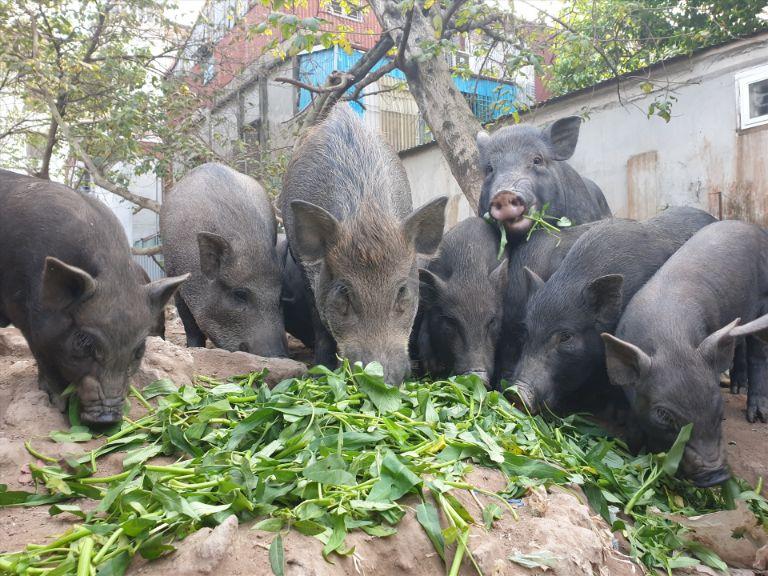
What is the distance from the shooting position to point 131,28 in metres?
11.5

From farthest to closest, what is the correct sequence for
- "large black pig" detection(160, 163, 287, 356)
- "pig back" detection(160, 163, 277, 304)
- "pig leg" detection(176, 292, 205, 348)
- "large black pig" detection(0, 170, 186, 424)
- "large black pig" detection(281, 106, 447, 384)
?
1. "pig leg" detection(176, 292, 205, 348)
2. "pig back" detection(160, 163, 277, 304)
3. "large black pig" detection(160, 163, 287, 356)
4. "large black pig" detection(281, 106, 447, 384)
5. "large black pig" detection(0, 170, 186, 424)

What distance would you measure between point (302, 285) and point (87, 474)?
10.7 feet

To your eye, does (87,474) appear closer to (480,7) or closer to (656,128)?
(480,7)

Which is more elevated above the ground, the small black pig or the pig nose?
the pig nose

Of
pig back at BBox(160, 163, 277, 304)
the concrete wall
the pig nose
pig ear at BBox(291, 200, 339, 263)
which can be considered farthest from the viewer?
the concrete wall

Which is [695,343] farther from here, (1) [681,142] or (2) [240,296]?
(1) [681,142]

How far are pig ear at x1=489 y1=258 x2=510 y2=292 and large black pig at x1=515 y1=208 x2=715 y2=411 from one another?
0.29 meters

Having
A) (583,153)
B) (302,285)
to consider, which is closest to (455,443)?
(302,285)

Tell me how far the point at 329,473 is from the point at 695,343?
2.51 m

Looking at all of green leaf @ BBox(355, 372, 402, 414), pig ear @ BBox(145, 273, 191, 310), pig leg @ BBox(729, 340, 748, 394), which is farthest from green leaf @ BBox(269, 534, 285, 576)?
pig leg @ BBox(729, 340, 748, 394)

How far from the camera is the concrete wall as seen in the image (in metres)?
9.57

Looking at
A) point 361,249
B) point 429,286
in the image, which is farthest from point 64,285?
point 429,286

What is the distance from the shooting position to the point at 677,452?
13.1 feet

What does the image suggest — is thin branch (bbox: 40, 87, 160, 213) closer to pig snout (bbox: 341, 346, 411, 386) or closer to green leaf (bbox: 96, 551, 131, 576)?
pig snout (bbox: 341, 346, 411, 386)
